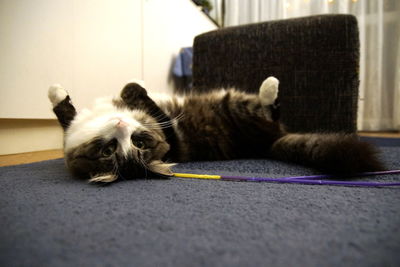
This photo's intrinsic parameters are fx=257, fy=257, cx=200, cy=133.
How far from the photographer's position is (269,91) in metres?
1.24

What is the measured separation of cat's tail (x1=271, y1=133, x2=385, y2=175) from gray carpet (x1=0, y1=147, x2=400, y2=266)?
122 millimetres

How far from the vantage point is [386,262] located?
347mm

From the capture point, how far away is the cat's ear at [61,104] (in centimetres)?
112

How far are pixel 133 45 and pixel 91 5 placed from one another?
515 millimetres

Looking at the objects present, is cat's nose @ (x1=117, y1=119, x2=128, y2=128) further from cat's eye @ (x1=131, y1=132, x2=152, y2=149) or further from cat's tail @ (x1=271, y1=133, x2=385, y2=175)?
cat's tail @ (x1=271, y1=133, x2=385, y2=175)

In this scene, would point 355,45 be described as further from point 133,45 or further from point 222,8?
point 222,8

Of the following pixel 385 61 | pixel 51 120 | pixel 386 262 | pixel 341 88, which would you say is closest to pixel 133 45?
pixel 51 120

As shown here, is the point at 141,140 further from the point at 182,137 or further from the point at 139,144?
the point at 182,137

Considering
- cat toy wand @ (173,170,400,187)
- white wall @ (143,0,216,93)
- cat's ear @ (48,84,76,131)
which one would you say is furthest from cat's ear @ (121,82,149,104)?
white wall @ (143,0,216,93)

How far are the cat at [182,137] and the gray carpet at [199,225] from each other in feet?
0.42

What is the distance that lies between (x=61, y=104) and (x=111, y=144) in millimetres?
396

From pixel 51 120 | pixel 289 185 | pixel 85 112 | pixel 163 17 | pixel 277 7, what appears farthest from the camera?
pixel 277 7

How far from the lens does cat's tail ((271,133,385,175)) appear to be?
0.80 metres

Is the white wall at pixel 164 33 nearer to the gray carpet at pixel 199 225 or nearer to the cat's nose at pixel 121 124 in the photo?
the cat's nose at pixel 121 124
